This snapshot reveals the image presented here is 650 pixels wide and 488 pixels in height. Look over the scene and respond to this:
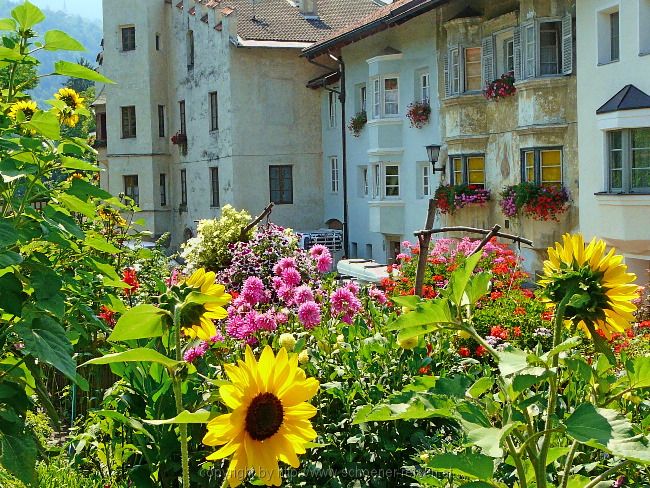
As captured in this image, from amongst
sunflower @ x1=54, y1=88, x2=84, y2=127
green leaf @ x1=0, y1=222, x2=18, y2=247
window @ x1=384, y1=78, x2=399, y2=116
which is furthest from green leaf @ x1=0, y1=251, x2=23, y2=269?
window @ x1=384, y1=78, x2=399, y2=116

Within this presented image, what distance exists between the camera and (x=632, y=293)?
7.56 feet

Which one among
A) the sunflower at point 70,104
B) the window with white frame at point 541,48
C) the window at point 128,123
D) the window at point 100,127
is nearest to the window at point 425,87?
the window with white frame at point 541,48

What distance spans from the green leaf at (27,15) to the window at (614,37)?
52.3 feet

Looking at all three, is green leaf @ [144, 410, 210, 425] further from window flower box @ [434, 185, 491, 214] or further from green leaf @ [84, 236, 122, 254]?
window flower box @ [434, 185, 491, 214]

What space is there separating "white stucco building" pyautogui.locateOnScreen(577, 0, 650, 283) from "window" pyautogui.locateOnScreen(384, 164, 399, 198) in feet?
28.3

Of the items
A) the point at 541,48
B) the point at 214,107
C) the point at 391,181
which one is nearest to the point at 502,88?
the point at 541,48

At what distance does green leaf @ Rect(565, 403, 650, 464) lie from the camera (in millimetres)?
1941

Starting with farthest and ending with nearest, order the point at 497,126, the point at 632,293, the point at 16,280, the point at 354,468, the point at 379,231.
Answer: the point at 379,231, the point at 497,126, the point at 354,468, the point at 16,280, the point at 632,293

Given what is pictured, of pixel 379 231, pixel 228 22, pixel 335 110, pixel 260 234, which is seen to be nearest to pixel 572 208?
pixel 379 231

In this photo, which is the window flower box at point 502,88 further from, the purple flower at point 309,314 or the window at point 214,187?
the purple flower at point 309,314

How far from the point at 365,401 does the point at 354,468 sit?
13.7 inches

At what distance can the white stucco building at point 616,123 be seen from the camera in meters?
17.0

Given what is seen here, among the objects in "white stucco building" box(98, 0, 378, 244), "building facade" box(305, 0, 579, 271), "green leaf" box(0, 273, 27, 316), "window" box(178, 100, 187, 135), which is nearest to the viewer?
"green leaf" box(0, 273, 27, 316)

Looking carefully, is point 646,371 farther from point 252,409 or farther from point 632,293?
point 252,409
